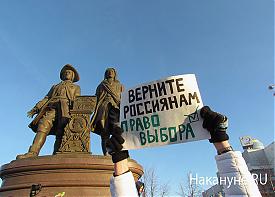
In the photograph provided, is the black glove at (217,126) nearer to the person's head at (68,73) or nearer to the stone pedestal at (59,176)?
the stone pedestal at (59,176)

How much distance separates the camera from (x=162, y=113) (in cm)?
217

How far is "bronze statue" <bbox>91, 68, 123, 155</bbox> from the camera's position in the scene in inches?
345

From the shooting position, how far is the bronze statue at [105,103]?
877 centimetres

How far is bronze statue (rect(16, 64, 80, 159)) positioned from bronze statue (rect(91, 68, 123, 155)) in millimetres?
817

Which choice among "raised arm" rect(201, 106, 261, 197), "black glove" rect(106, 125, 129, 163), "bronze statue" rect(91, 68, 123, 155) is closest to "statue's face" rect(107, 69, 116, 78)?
"bronze statue" rect(91, 68, 123, 155)

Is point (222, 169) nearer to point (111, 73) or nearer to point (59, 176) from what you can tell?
point (59, 176)

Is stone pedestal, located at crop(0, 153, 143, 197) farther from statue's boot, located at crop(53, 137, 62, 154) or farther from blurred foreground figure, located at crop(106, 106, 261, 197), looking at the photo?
blurred foreground figure, located at crop(106, 106, 261, 197)

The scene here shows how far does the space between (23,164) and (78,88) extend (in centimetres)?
328

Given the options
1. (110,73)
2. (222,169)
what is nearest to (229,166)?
(222,169)

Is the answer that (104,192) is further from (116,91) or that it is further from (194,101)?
(194,101)

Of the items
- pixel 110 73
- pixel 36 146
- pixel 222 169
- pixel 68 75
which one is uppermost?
pixel 68 75

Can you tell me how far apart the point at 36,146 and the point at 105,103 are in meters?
2.44

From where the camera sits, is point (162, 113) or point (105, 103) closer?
point (162, 113)

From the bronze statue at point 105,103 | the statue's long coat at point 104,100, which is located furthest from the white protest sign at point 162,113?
the statue's long coat at point 104,100
